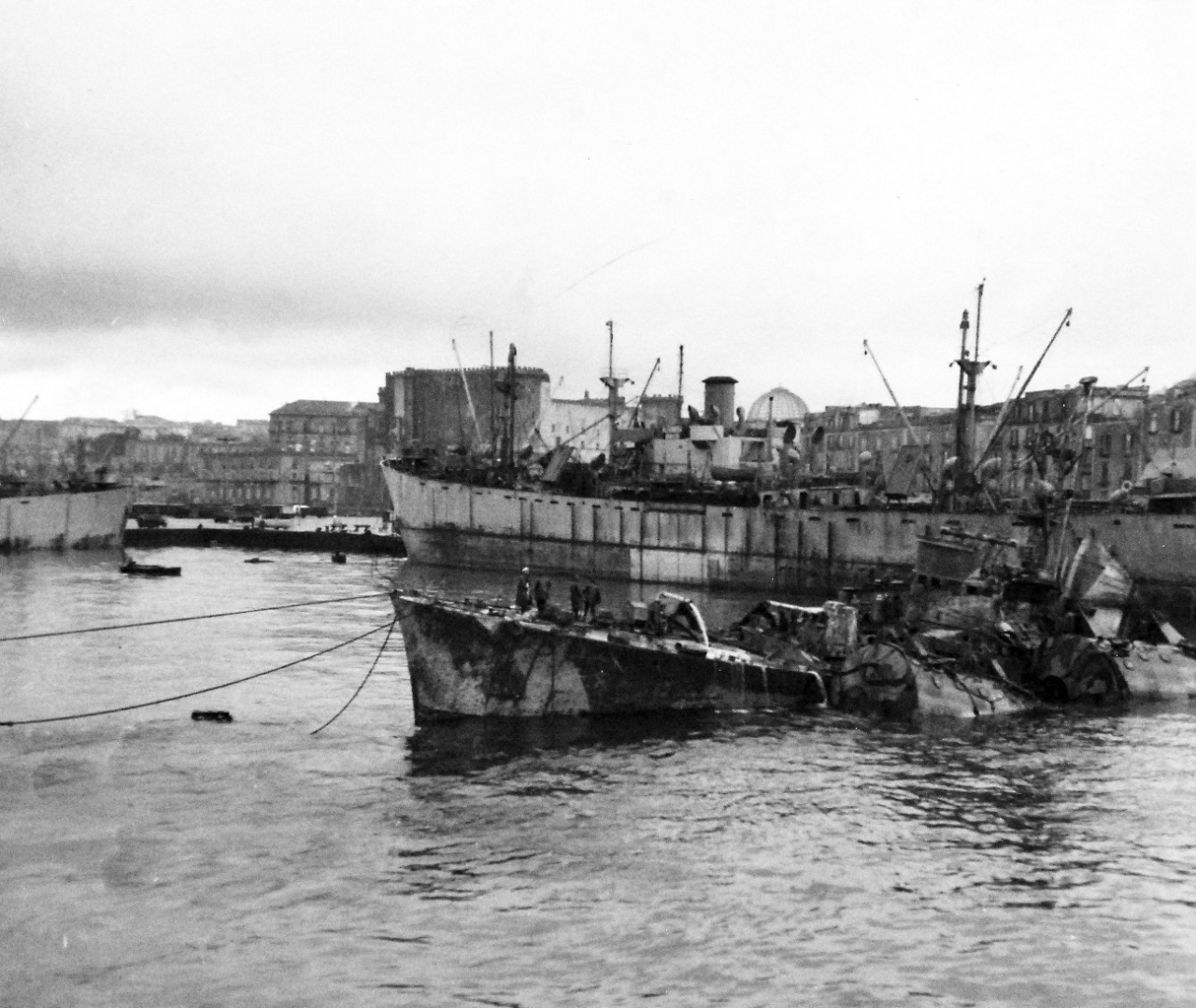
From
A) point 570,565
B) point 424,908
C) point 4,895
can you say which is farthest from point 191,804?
point 570,565

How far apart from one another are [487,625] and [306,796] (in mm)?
6832

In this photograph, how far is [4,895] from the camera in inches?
685

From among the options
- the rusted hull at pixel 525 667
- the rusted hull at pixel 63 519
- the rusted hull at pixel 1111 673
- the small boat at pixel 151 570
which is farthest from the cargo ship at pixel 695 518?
the rusted hull at pixel 525 667

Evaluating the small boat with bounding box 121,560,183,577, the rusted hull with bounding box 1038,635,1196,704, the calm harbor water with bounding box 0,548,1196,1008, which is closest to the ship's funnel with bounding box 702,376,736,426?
the small boat with bounding box 121,560,183,577

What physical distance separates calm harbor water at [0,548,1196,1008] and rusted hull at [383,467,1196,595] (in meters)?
31.6

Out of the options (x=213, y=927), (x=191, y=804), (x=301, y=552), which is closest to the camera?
(x=213, y=927)

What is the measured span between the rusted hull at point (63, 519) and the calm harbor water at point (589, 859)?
68.3 metres

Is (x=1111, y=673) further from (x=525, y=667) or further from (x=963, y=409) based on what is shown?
(x=963, y=409)

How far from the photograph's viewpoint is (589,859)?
19375 millimetres

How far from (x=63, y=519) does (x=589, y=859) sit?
86783 mm

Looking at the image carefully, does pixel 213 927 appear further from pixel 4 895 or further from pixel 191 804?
pixel 191 804

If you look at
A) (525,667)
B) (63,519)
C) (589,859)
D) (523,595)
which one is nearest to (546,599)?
(523,595)

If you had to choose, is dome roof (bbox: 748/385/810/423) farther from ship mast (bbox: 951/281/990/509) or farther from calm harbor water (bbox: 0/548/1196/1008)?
calm harbor water (bbox: 0/548/1196/1008)

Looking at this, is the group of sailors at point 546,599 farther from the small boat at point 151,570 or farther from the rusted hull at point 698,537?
the small boat at point 151,570
